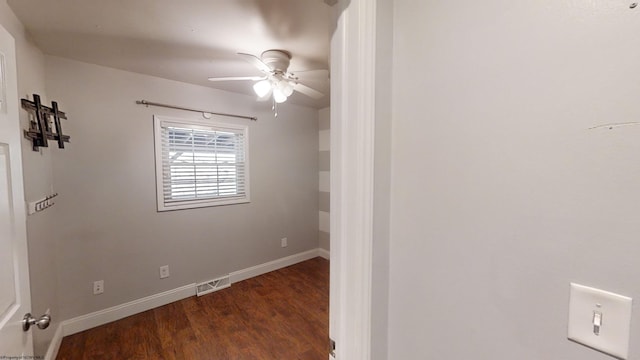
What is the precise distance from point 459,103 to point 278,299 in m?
2.71

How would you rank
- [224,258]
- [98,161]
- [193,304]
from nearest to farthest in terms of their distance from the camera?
1. [98,161]
2. [193,304]
3. [224,258]

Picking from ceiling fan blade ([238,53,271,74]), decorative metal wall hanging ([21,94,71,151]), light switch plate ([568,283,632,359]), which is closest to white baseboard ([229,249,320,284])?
decorative metal wall hanging ([21,94,71,151])

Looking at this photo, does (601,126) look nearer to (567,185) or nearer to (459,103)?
(567,185)

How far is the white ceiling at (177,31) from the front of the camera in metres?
1.42

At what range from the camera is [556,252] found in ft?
1.64

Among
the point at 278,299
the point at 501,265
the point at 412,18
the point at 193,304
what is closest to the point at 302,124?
the point at 278,299

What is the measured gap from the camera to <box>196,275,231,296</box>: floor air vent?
2.79m

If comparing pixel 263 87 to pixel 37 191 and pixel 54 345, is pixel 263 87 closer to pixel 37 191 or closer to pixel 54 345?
pixel 37 191

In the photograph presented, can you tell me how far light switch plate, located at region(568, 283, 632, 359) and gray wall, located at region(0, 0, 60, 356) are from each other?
97.1 inches

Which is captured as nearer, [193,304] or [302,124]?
[193,304]

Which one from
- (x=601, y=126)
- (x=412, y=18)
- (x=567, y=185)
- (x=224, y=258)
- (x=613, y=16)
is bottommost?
(x=224, y=258)

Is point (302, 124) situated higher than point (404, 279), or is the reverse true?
point (302, 124)

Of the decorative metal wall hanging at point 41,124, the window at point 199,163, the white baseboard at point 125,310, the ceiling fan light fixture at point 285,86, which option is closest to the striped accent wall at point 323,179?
the white baseboard at point 125,310

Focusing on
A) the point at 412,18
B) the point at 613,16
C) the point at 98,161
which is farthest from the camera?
the point at 98,161
